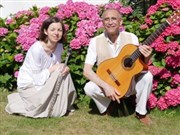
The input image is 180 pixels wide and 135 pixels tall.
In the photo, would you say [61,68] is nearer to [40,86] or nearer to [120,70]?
[40,86]

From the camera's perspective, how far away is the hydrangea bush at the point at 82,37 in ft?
16.7

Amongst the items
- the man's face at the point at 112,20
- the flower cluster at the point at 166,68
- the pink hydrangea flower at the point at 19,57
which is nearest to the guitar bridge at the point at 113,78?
the man's face at the point at 112,20

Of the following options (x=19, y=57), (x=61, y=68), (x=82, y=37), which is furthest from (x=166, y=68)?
(x=19, y=57)

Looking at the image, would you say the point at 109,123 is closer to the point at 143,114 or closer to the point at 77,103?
the point at 143,114

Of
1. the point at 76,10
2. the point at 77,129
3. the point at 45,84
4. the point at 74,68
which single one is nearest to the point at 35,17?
the point at 76,10

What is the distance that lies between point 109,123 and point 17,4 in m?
3.59

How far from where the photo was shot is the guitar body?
4586 millimetres

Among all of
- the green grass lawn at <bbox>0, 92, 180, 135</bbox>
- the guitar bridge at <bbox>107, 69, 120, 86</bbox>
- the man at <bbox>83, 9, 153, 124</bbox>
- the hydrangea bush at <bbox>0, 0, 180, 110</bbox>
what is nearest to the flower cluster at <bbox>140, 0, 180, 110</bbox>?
the hydrangea bush at <bbox>0, 0, 180, 110</bbox>

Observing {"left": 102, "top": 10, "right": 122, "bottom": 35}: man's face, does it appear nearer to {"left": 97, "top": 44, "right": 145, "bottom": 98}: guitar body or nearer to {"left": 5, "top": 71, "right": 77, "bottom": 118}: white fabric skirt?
{"left": 97, "top": 44, "right": 145, "bottom": 98}: guitar body

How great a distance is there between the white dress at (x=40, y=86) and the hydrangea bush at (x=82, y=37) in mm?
501

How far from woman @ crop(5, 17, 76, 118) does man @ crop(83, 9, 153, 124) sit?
30cm

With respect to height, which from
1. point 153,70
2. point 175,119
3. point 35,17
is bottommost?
point 175,119

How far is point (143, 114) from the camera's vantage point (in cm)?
479

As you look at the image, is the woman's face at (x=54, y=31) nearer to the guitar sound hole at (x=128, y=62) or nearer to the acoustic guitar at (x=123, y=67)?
the acoustic guitar at (x=123, y=67)
